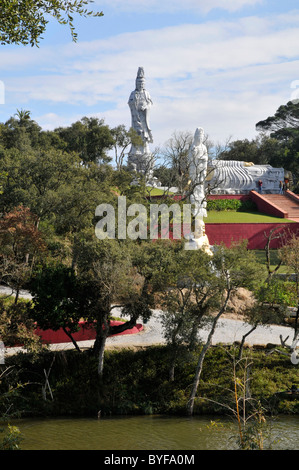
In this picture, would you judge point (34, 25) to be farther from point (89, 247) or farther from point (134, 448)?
point (134, 448)

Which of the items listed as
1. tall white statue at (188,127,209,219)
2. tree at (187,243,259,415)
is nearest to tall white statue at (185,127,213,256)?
tall white statue at (188,127,209,219)

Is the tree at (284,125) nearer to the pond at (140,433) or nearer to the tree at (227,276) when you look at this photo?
the tree at (227,276)

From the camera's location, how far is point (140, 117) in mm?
39625

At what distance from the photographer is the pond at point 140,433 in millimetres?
12000

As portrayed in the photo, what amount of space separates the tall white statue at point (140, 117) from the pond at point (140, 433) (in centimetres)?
2616

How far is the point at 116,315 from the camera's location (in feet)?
61.5

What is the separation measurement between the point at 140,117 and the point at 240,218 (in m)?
13.1

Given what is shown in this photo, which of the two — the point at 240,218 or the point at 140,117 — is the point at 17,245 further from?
the point at 140,117

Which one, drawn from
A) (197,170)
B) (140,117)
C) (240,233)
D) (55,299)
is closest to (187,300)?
(55,299)

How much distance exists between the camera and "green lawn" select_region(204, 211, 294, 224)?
93.9ft

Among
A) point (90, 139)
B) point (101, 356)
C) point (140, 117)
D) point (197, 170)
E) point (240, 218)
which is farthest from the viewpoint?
point (140, 117)

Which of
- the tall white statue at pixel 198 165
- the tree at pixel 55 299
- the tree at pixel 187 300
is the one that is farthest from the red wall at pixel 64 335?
Result: the tall white statue at pixel 198 165

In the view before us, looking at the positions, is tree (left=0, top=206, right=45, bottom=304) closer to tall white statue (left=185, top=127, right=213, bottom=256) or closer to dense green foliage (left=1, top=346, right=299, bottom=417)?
dense green foliage (left=1, top=346, right=299, bottom=417)
